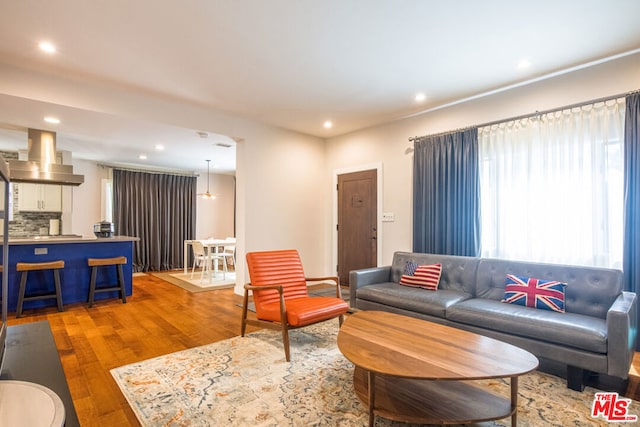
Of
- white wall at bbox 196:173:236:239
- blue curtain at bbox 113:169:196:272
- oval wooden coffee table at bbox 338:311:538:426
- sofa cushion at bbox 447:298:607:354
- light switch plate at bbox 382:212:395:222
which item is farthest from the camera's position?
white wall at bbox 196:173:236:239

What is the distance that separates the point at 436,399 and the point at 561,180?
8.93 feet

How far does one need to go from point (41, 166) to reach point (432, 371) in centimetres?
553

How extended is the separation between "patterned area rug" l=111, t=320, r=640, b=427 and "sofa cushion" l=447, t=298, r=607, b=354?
0.34 m

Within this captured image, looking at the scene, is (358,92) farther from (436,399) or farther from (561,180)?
(436,399)

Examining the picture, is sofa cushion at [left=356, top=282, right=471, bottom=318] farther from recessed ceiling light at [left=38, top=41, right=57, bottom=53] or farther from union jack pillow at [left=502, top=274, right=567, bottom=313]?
recessed ceiling light at [left=38, top=41, right=57, bottom=53]

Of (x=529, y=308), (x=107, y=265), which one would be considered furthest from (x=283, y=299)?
(x=107, y=265)

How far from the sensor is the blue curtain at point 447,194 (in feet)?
12.8

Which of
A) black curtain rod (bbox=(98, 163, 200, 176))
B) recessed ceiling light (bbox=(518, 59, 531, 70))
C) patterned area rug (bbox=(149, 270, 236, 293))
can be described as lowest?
patterned area rug (bbox=(149, 270, 236, 293))

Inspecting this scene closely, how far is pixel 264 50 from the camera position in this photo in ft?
9.80

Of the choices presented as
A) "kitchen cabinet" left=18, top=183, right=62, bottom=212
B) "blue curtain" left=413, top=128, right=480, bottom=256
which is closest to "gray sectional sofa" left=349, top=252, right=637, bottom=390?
"blue curtain" left=413, top=128, right=480, bottom=256

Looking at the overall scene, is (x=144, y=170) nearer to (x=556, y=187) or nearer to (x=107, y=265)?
(x=107, y=265)

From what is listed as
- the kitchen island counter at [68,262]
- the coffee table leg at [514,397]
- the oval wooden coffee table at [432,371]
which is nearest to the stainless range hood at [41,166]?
the kitchen island counter at [68,262]

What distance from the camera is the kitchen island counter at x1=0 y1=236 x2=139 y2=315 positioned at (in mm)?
4102

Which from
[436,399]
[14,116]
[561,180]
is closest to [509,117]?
[561,180]
